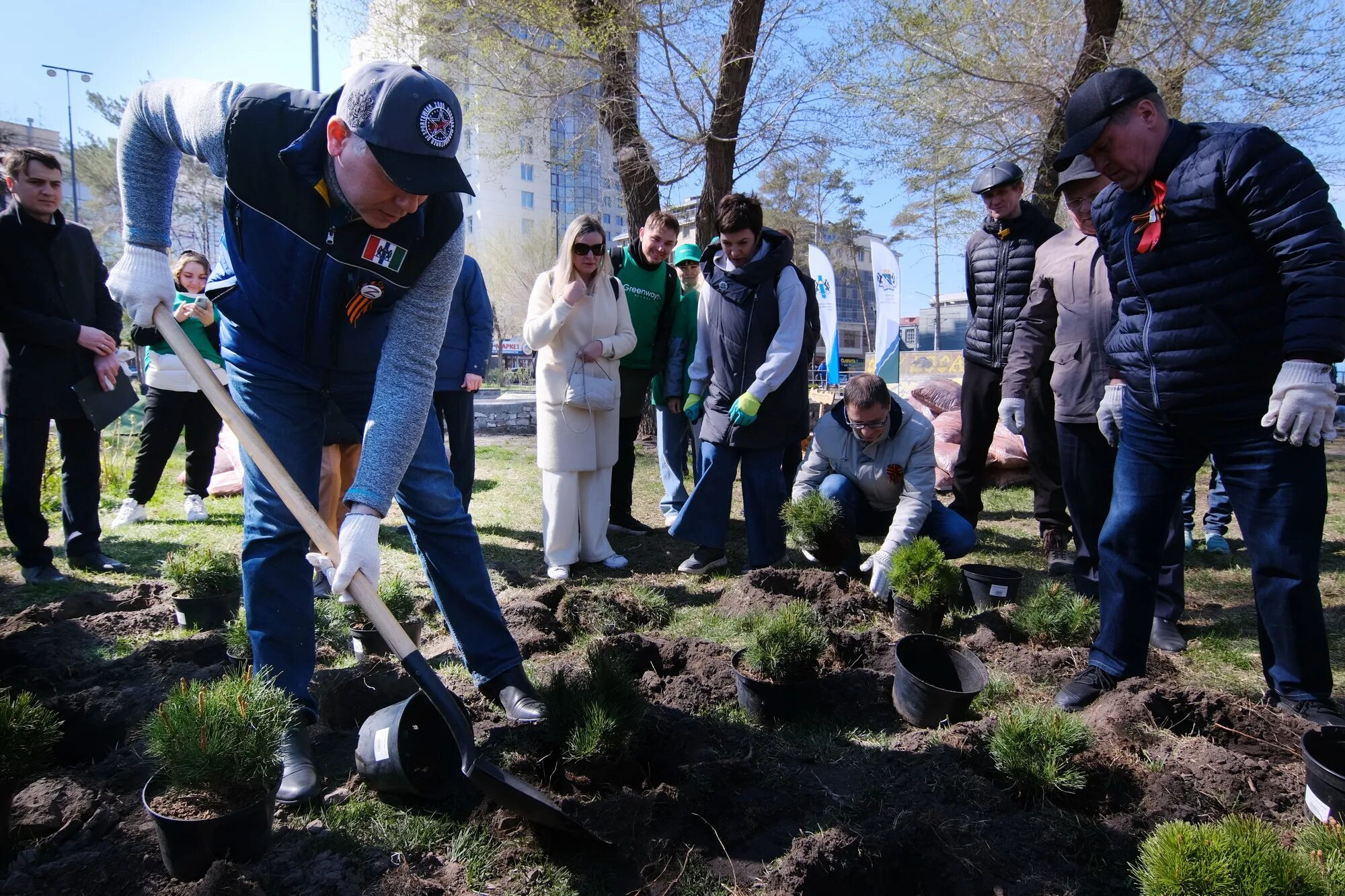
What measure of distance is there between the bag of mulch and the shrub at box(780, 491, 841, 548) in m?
5.50

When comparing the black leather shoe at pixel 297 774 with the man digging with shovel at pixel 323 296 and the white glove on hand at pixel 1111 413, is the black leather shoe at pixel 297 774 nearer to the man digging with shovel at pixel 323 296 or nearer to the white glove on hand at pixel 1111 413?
the man digging with shovel at pixel 323 296

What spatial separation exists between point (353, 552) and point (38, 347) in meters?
3.47

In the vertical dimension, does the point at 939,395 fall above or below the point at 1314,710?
above

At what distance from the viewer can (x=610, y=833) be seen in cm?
200

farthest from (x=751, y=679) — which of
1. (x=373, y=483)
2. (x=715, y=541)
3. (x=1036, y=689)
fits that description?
(x=715, y=541)

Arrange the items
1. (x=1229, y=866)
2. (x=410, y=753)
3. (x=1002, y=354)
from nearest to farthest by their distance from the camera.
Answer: (x=1229, y=866) → (x=410, y=753) → (x=1002, y=354)

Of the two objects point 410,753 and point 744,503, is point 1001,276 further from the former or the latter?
point 410,753

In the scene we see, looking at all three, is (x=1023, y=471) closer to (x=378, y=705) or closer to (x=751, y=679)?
(x=751, y=679)

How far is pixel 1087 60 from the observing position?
873 cm

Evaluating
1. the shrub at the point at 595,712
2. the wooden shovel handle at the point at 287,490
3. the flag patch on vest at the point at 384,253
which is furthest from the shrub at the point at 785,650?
the flag patch on vest at the point at 384,253

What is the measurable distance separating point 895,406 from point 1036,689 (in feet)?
5.45

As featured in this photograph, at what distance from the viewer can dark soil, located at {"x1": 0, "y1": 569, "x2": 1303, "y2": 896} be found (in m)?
1.85

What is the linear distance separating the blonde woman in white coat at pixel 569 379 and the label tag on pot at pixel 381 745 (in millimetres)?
2404

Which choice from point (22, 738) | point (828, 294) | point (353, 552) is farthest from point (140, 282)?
point (828, 294)
